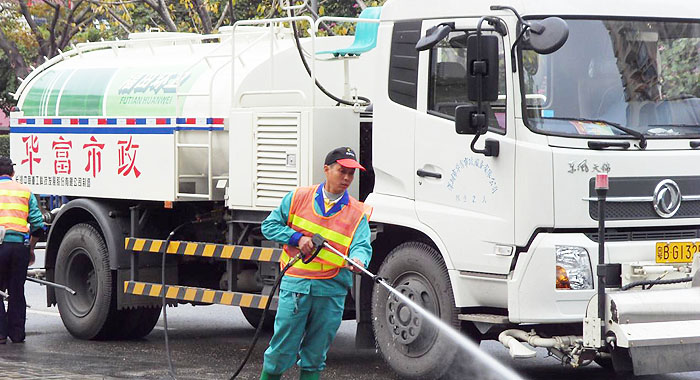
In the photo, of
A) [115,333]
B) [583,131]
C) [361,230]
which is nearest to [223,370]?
[115,333]

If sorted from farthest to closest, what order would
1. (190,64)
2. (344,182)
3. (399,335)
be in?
(190,64) → (399,335) → (344,182)

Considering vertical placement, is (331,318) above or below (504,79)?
below

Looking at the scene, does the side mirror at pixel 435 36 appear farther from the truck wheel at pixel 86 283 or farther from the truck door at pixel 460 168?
the truck wheel at pixel 86 283

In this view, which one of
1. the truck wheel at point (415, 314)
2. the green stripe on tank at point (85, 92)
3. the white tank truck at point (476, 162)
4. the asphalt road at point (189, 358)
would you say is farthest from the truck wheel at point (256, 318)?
the truck wheel at point (415, 314)

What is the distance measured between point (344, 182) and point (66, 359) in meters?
3.88

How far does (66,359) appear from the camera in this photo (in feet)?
33.8

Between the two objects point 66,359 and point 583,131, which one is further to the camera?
point 66,359

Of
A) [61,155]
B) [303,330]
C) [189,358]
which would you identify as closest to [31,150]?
[61,155]

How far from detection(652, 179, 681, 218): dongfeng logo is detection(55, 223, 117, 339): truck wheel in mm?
5163

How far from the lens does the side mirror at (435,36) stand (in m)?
8.41

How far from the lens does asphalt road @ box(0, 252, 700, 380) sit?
9.50 meters

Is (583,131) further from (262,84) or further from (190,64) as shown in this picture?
(190,64)

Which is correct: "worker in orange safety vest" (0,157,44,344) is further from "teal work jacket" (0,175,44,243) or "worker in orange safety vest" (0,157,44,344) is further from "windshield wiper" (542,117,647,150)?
"windshield wiper" (542,117,647,150)

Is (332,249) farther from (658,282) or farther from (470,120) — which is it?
(658,282)
